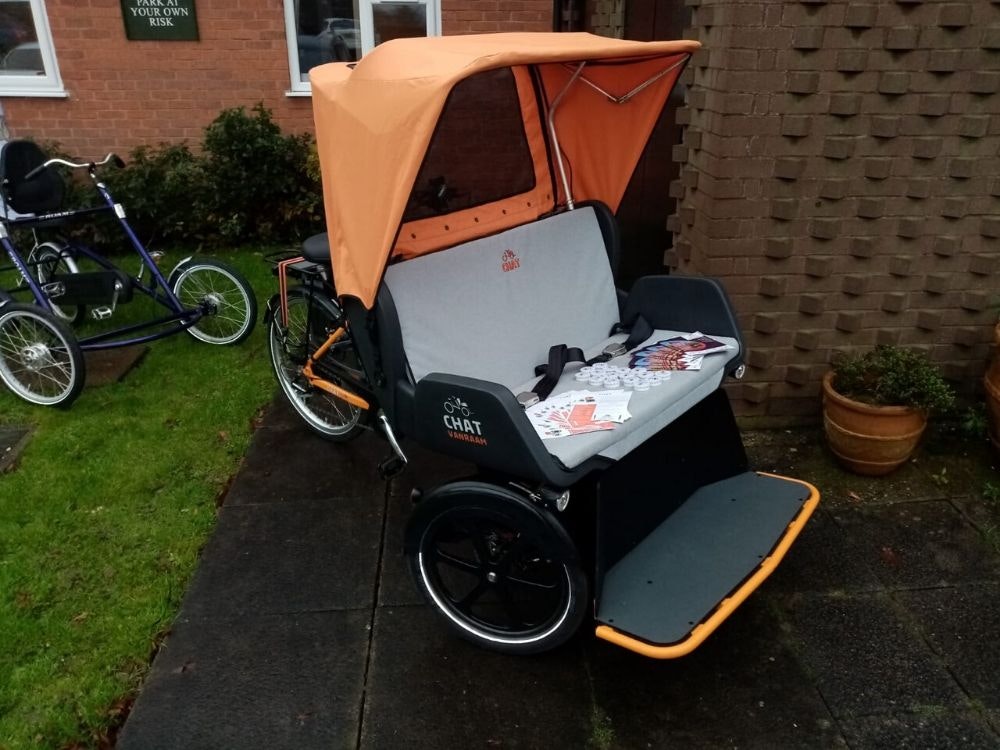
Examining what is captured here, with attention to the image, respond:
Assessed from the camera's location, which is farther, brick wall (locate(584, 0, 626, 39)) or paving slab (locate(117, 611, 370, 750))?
brick wall (locate(584, 0, 626, 39))

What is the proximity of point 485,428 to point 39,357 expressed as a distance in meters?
3.46

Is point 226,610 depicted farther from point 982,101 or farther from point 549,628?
point 982,101

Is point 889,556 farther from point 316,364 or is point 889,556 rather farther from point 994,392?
point 316,364

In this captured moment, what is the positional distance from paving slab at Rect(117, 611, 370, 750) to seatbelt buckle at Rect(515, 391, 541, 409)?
1083 millimetres

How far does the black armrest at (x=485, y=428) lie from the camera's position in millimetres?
2480

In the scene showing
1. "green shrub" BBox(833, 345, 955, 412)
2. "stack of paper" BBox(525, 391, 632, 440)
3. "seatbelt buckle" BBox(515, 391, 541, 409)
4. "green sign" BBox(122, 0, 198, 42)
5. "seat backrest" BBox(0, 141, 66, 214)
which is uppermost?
"green sign" BBox(122, 0, 198, 42)

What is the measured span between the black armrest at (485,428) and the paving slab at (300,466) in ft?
4.49

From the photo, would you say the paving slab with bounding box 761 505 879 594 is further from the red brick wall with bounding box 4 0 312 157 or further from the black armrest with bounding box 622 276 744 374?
the red brick wall with bounding box 4 0 312 157

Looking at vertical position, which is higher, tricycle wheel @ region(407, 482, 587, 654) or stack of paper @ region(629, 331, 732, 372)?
stack of paper @ region(629, 331, 732, 372)

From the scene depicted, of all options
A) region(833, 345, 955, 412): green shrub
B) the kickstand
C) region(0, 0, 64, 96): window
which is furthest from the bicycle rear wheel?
region(0, 0, 64, 96): window

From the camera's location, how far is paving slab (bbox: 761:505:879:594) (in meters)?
3.25

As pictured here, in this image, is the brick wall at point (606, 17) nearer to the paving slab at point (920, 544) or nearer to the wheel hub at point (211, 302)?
the wheel hub at point (211, 302)

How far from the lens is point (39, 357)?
15.3ft

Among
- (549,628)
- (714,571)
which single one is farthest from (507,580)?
(714,571)
